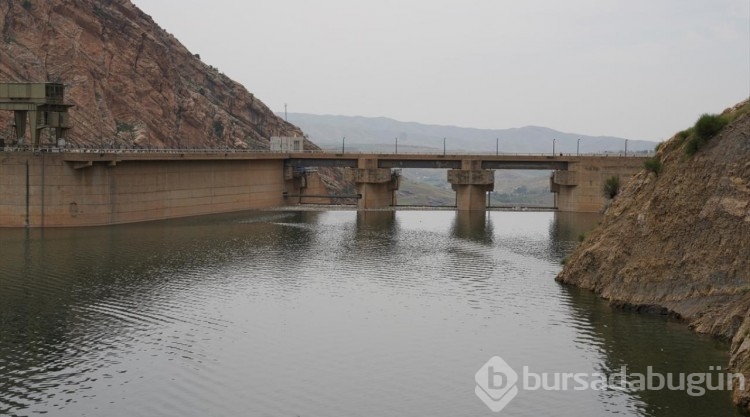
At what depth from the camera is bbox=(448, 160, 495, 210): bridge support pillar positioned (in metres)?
126

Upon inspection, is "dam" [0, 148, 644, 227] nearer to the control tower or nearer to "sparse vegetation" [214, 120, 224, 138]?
the control tower

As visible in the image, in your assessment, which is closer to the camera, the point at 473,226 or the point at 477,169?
the point at 473,226

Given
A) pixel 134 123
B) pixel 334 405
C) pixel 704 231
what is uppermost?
pixel 134 123

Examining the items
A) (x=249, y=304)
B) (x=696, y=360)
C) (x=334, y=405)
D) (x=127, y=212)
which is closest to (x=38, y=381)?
(x=334, y=405)

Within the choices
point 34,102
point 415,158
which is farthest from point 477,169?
point 34,102

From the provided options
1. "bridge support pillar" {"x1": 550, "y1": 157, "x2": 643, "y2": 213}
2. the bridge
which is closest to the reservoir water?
the bridge

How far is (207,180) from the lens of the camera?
115m

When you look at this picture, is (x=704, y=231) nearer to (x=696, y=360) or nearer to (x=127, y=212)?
(x=696, y=360)

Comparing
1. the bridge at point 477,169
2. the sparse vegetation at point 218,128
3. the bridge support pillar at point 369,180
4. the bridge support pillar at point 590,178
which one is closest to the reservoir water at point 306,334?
the bridge at point 477,169

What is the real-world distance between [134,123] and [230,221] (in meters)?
35.7

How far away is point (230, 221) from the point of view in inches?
4232

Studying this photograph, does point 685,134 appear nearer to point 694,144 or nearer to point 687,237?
point 694,144

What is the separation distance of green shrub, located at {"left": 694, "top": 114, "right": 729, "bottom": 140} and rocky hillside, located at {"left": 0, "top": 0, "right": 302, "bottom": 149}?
88.8m

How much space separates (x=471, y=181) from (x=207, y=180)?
37.1 meters
